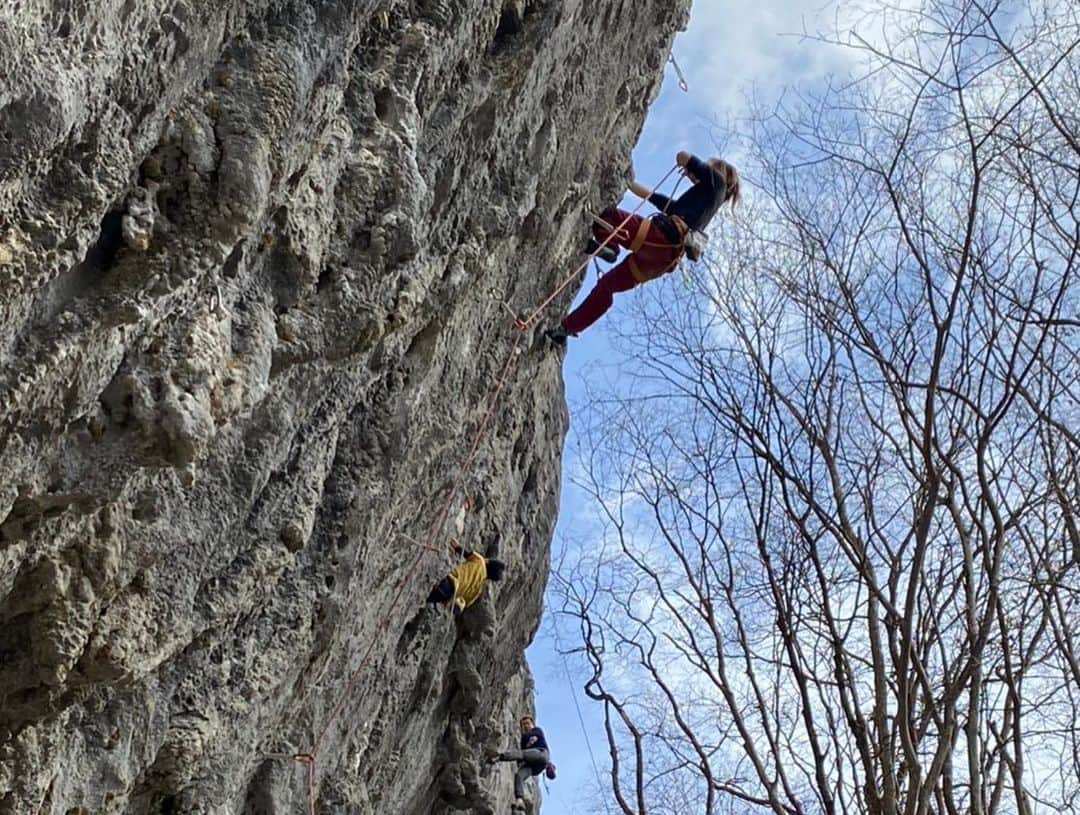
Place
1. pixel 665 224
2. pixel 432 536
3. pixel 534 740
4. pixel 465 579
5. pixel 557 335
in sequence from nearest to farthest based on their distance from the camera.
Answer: pixel 432 536, pixel 665 224, pixel 465 579, pixel 557 335, pixel 534 740

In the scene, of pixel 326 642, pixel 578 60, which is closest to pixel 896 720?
pixel 326 642

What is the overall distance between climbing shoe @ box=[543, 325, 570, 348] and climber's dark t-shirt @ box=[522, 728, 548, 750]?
13.8ft

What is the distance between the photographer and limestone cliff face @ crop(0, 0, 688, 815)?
8.93 ft

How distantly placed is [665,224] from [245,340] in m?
4.18

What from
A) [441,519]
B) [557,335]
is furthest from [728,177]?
[441,519]

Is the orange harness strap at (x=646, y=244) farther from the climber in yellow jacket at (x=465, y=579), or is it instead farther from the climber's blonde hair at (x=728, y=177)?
the climber in yellow jacket at (x=465, y=579)

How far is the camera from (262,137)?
3096 millimetres

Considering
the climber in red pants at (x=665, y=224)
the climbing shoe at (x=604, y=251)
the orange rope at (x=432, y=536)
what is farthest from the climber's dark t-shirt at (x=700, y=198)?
the orange rope at (x=432, y=536)

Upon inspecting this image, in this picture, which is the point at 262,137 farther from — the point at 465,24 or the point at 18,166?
the point at 465,24

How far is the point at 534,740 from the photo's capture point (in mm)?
10422

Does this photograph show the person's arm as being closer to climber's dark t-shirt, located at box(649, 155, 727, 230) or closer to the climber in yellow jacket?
climber's dark t-shirt, located at box(649, 155, 727, 230)

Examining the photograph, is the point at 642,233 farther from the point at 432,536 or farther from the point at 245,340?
the point at 245,340

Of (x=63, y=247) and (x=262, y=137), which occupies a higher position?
(x=262, y=137)

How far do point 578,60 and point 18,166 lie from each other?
3869 mm
